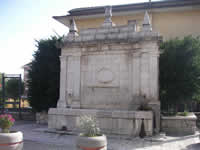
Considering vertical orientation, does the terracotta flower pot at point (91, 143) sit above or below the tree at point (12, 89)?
below

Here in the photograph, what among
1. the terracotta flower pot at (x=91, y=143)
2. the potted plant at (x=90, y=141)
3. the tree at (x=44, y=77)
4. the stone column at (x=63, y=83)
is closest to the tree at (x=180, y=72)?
the stone column at (x=63, y=83)

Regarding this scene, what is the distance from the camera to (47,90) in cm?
1516

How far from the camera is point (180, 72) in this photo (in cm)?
1266

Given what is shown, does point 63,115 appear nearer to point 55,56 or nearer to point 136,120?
point 136,120

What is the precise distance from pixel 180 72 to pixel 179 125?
3241mm

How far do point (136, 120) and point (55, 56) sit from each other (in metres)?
8.75

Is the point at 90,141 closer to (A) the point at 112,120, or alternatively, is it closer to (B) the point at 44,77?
(A) the point at 112,120

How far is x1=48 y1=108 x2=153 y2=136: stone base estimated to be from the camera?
29.8ft

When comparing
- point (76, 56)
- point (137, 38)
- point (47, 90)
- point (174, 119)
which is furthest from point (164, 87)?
point (47, 90)

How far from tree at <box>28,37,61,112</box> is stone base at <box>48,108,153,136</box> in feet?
15.4

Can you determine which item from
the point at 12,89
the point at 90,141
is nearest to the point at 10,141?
the point at 90,141

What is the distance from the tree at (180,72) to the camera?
12.5 m

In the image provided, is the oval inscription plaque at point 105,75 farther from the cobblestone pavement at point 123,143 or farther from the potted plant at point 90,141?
the potted plant at point 90,141

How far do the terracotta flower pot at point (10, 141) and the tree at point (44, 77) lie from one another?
847 cm
